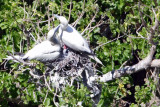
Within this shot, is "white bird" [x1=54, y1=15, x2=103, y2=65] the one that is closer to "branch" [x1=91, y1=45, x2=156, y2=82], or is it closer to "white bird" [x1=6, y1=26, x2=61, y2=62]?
"white bird" [x1=6, y1=26, x2=61, y2=62]

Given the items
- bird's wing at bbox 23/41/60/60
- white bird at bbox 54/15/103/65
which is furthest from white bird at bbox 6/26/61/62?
white bird at bbox 54/15/103/65

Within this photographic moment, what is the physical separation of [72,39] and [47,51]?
28 cm

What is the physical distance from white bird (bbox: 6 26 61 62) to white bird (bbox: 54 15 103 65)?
116 millimetres

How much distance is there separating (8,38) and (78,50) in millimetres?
1082

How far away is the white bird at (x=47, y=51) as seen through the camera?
4.13m

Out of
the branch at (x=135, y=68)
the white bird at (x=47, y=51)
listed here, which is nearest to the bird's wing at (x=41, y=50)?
the white bird at (x=47, y=51)

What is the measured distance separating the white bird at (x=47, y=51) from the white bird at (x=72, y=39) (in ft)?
0.38

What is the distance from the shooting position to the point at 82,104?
161 inches

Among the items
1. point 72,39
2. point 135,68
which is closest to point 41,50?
point 72,39

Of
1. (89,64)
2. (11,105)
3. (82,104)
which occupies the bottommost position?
(11,105)

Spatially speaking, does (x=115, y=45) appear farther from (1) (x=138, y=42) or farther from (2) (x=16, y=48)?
(2) (x=16, y=48)

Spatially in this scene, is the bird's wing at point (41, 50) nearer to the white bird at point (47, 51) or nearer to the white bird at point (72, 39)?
the white bird at point (47, 51)

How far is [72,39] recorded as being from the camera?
4289 mm

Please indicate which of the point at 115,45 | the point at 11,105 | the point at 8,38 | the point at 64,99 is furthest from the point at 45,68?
the point at 11,105
